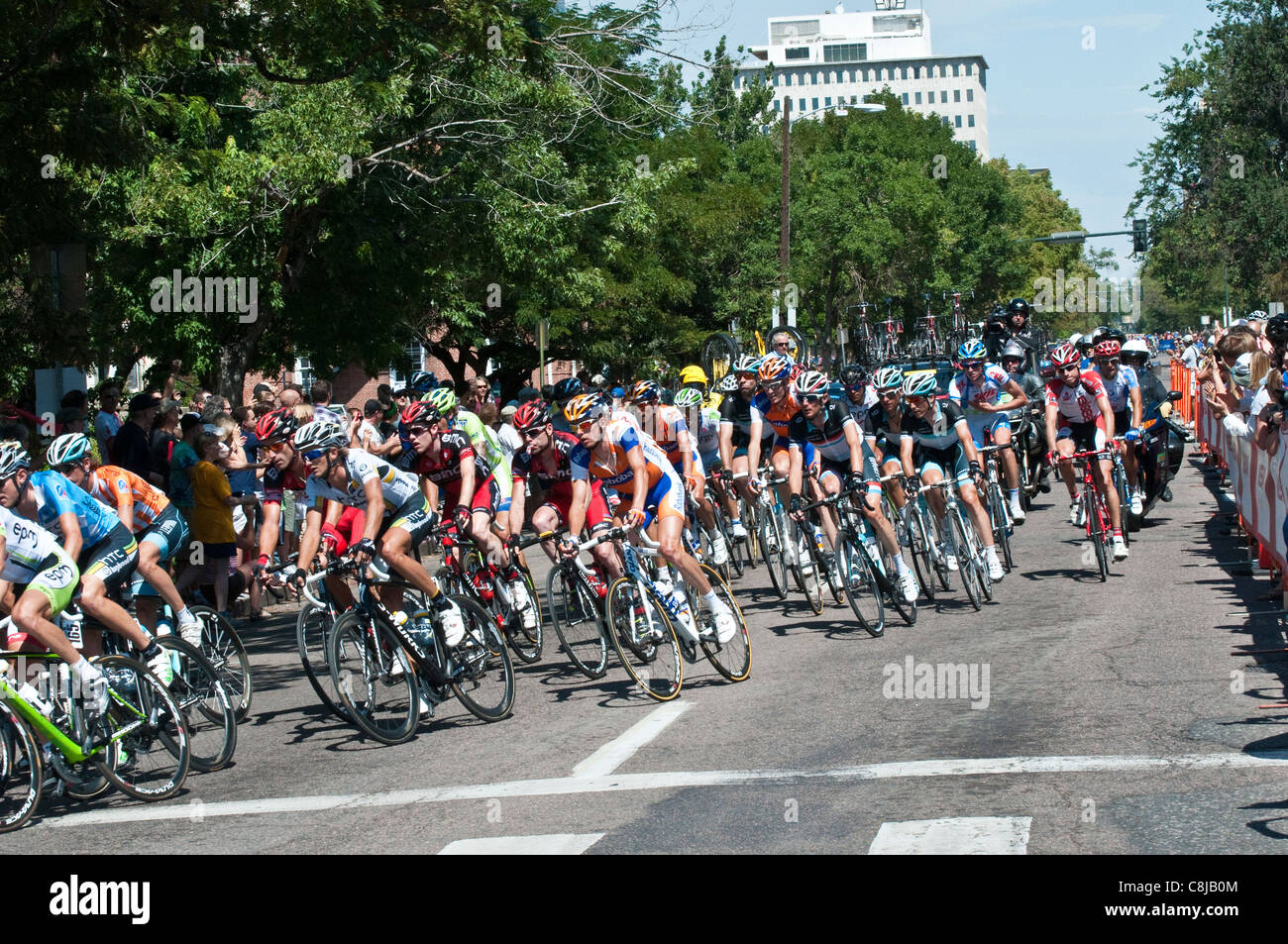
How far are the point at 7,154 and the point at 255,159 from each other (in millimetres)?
5238

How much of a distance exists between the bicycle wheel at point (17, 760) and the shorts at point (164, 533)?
2.24 m

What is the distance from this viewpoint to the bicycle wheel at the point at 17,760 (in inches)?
317

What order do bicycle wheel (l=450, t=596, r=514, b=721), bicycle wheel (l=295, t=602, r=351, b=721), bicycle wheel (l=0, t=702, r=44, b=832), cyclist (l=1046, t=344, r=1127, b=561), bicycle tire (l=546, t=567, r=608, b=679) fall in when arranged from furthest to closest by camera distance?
cyclist (l=1046, t=344, r=1127, b=561)
bicycle tire (l=546, t=567, r=608, b=679)
bicycle wheel (l=450, t=596, r=514, b=721)
bicycle wheel (l=295, t=602, r=351, b=721)
bicycle wheel (l=0, t=702, r=44, b=832)

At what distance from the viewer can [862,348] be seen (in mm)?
50500

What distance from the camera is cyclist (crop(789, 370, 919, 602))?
1241 cm

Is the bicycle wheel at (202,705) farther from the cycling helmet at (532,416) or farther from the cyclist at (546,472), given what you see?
the cycling helmet at (532,416)

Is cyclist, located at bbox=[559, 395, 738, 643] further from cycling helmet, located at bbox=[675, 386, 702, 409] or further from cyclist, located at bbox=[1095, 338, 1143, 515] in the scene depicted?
cyclist, located at bbox=[1095, 338, 1143, 515]

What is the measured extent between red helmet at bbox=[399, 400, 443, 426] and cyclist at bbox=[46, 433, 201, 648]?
6.64 ft

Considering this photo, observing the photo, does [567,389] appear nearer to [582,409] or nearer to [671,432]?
[671,432]

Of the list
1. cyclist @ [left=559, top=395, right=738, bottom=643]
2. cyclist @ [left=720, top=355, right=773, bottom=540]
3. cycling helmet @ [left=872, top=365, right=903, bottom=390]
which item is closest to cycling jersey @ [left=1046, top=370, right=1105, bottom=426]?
cycling helmet @ [left=872, top=365, right=903, bottom=390]

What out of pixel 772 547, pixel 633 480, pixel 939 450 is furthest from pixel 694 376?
pixel 633 480

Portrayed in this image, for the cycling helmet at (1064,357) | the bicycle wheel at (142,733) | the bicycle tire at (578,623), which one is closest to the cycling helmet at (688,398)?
the cycling helmet at (1064,357)
